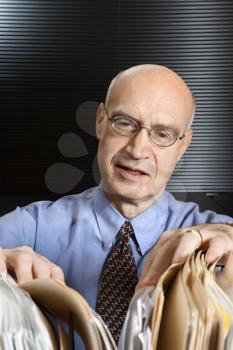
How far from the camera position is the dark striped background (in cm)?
135

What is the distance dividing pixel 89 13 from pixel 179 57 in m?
0.25

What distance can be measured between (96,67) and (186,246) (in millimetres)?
1062

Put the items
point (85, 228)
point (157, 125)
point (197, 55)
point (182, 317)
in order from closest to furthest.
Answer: point (182, 317)
point (157, 125)
point (85, 228)
point (197, 55)

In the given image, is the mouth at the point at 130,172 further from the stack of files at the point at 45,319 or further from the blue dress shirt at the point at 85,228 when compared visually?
the stack of files at the point at 45,319

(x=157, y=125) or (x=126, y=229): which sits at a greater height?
(x=157, y=125)

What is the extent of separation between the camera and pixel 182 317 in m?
0.30

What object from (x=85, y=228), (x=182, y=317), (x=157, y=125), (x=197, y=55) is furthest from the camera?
(x=197, y=55)

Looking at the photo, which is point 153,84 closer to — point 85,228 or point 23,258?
point 85,228

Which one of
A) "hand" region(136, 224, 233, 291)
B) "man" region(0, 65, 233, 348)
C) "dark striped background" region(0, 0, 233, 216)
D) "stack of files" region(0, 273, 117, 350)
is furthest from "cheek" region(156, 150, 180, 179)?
"dark striped background" region(0, 0, 233, 216)

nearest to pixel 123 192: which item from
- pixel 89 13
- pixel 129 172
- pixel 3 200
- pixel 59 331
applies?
pixel 129 172

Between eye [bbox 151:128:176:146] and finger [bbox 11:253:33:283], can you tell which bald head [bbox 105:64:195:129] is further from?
finger [bbox 11:253:33:283]

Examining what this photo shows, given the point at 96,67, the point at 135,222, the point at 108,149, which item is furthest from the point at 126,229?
the point at 96,67

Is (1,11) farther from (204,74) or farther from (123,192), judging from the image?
(123,192)

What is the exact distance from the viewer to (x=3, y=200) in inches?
52.4
